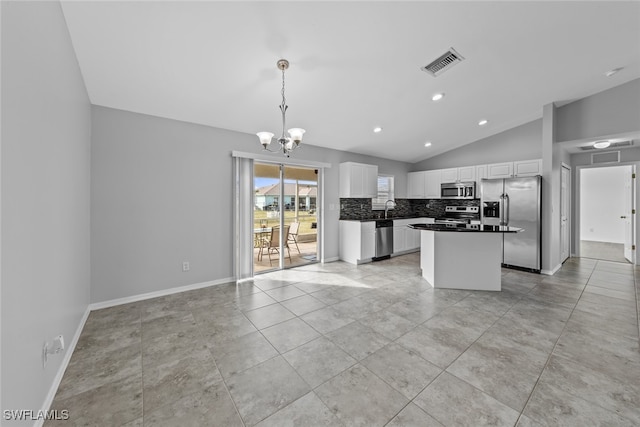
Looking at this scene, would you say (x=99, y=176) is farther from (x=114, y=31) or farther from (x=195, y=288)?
(x=195, y=288)

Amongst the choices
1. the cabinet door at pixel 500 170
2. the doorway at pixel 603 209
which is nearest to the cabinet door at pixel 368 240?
the cabinet door at pixel 500 170

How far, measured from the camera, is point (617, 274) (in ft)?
14.1

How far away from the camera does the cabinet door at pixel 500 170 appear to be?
515 cm

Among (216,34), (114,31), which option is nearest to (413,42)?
(216,34)

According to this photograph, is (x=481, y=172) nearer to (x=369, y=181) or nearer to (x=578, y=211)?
(x=578, y=211)

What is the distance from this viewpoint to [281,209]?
4.68m

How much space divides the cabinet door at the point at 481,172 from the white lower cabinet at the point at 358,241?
8.89ft

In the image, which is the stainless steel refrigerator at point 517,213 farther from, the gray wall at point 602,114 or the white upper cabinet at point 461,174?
the gray wall at point 602,114

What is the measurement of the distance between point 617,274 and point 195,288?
715cm

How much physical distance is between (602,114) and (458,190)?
252 cm

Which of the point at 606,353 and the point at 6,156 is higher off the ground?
the point at 6,156

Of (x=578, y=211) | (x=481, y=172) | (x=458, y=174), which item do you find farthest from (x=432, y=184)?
(x=578, y=211)

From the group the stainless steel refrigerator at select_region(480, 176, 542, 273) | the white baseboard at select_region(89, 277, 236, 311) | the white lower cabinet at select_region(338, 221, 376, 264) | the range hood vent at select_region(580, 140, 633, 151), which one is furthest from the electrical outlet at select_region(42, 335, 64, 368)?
the range hood vent at select_region(580, 140, 633, 151)

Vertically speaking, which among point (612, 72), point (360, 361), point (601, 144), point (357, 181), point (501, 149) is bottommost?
point (360, 361)
